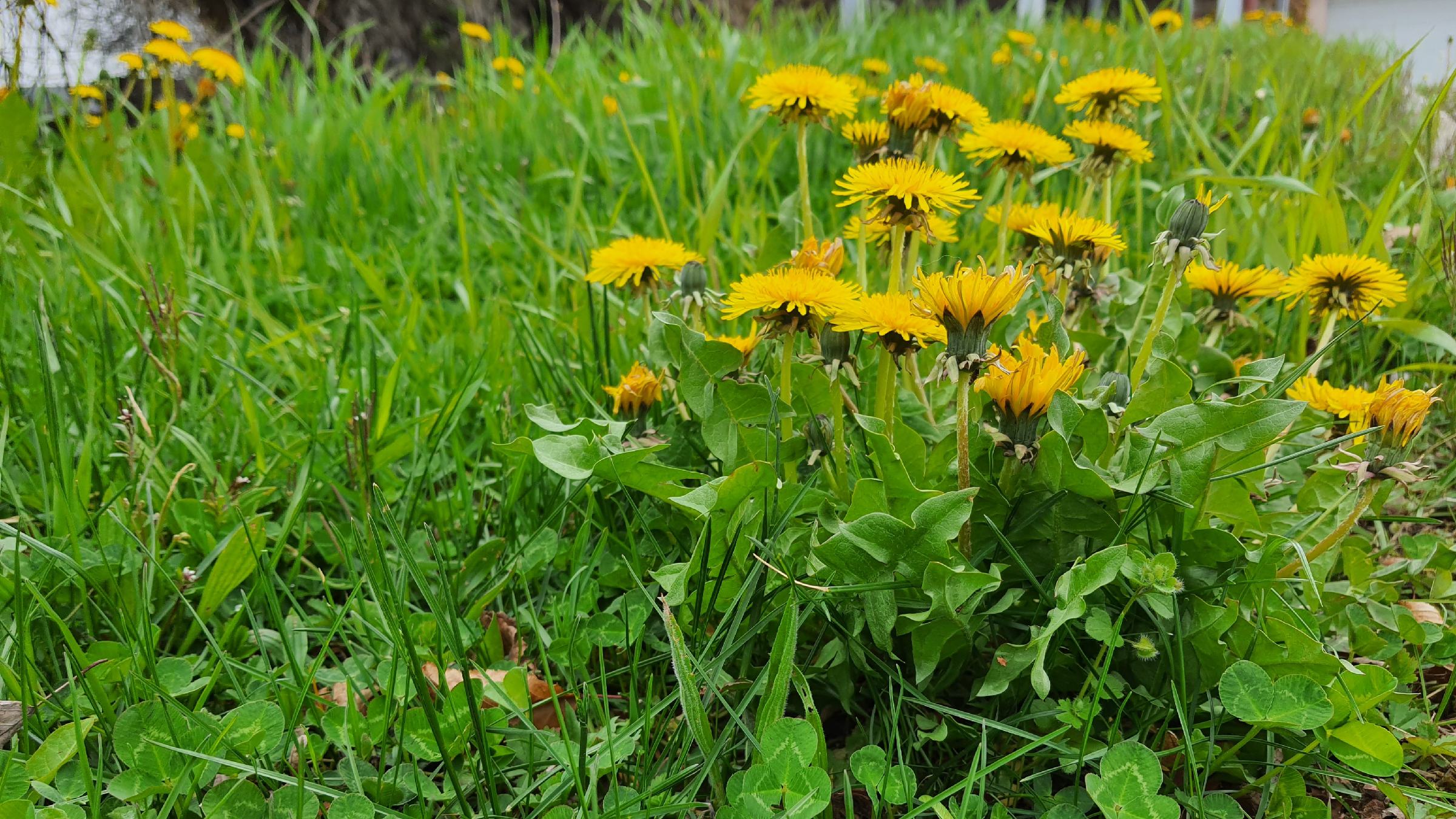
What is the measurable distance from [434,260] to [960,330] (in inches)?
69.4

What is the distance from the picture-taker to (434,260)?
238cm

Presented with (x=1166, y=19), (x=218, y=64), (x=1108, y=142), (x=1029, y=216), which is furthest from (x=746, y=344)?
(x=1166, y=19)

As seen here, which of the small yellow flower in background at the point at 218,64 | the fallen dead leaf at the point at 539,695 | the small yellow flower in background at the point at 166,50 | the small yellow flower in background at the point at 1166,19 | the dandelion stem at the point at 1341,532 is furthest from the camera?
the small yellow flower in background at the point at 1166,19

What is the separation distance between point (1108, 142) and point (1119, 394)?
1.72ft

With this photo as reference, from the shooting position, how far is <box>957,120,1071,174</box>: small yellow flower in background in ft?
4.37

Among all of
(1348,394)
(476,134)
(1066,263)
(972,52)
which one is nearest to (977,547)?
(1066,263)

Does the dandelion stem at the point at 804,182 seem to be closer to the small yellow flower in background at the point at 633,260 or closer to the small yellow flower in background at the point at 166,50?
the small yellow flower in background at the point at 633,260

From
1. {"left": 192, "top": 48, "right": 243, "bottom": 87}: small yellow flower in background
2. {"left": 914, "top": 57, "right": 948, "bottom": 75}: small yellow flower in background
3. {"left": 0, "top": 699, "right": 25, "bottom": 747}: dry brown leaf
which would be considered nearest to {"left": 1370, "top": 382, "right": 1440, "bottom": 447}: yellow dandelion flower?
{"left": 0, "top": 699, "right": 25, "bottom": 747}: dry brown leaf

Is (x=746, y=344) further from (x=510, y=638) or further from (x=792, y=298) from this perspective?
(x=510, y=638)

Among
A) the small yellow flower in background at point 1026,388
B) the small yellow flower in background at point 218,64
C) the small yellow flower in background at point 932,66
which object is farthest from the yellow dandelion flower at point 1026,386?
the small yellow flower in background at point 218,64

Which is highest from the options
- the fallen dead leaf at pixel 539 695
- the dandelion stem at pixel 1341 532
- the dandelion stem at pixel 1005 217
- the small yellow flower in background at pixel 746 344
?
the dandelion stem at pixel 1005 217

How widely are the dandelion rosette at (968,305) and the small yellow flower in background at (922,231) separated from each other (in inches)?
8.8

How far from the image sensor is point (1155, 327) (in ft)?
3.67

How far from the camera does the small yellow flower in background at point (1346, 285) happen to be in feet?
4.14
